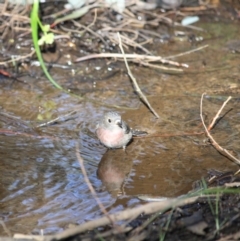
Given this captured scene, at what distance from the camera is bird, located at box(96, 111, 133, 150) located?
20.4 ft

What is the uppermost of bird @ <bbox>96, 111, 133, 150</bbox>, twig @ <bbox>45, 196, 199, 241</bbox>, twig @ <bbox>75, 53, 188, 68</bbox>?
twig @ <bbox>45, 196, 199, 241</bbox>

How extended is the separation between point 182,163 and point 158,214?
149 cm

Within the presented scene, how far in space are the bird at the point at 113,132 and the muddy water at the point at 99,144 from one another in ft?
0.38

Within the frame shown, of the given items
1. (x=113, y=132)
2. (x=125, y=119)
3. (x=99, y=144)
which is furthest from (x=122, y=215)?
(x=125, y=119)

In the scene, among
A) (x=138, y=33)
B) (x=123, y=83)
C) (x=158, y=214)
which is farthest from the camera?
(x=138, y=33)

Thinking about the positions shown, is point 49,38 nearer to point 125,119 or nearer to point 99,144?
point 125,119

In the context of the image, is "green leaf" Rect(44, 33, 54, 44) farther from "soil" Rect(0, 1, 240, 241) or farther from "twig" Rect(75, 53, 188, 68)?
"twig" Rect(75, 53, 188, 68)

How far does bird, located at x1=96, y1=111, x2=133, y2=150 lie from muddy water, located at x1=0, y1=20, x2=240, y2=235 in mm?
117

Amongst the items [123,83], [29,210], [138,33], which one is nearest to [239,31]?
[138,33]

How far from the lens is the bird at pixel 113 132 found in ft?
20.4

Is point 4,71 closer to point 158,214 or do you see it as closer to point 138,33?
point 138,33

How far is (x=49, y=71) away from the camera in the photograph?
8156 millimetres

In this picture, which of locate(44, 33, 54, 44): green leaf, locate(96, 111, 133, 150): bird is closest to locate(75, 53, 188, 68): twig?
locate(44, 33, 54, 44): green leaf

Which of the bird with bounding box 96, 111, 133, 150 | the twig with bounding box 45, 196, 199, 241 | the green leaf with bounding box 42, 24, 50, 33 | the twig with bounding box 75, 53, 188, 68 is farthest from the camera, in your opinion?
the green leaf with bounding box 42, 24, 50, 33
